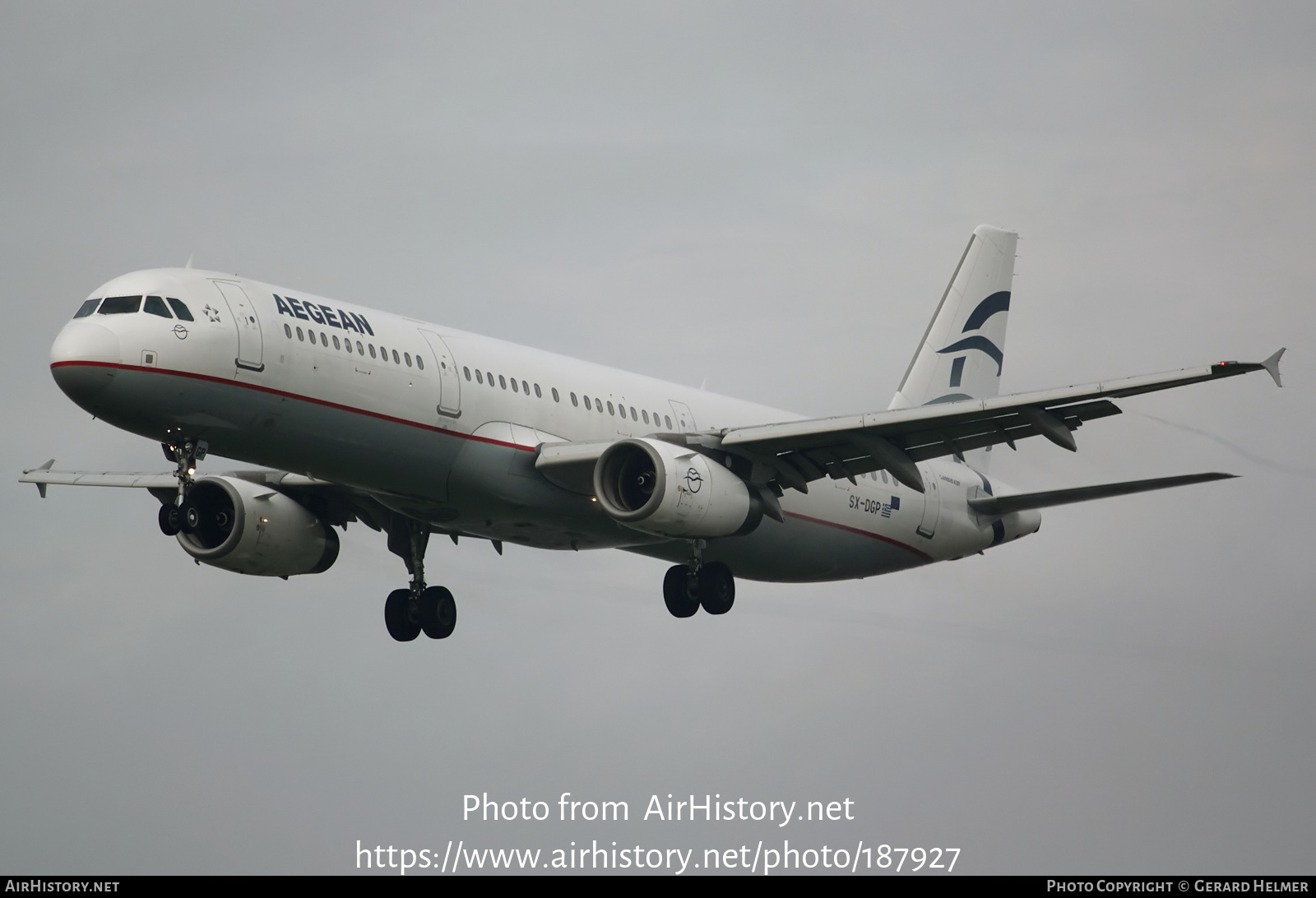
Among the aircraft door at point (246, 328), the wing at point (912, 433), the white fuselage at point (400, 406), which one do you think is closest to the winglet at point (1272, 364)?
the wing at point (912, 433)

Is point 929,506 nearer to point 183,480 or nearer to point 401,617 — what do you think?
point 401,617

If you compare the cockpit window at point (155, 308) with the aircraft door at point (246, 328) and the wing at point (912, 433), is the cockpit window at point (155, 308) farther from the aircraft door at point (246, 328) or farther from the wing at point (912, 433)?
the wing at point (912, 433)

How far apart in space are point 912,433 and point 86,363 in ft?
54.4

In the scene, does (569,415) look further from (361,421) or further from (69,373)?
(69,373)

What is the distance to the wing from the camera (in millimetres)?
31938

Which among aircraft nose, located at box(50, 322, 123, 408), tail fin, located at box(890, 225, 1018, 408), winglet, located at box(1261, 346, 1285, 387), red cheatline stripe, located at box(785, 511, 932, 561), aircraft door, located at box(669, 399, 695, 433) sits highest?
tail fin, located at box(890, 225, 1018, 408)

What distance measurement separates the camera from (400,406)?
107 feet

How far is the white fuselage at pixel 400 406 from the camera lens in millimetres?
30203

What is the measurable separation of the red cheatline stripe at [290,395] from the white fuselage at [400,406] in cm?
3

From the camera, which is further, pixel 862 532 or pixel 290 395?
pixel 862 532

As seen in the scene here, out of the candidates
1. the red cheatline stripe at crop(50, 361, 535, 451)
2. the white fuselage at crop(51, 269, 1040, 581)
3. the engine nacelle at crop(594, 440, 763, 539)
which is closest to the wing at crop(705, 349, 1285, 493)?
the engine nacelle at crop(594, 440, 763, 539)

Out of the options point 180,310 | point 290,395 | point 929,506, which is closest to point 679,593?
point 929,506

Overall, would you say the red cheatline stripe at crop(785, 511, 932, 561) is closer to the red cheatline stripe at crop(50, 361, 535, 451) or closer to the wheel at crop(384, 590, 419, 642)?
the red cheatline stripe at crop(50, 361, 535, 451)

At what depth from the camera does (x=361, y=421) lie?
105ft
